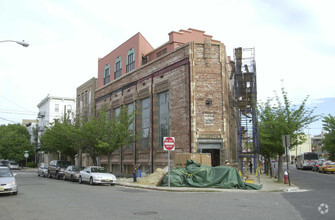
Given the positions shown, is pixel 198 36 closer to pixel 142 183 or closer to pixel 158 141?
pixel 158 141

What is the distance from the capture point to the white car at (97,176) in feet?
70.5

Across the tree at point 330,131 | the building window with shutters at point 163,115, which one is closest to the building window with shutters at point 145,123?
the building window with shutters at point 163,115

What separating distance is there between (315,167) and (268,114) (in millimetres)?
22704

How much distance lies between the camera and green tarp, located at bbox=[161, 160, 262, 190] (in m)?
18.0

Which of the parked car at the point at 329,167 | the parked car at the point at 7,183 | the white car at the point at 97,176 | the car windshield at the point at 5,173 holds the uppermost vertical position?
A: the car windshield at the point at 5,173

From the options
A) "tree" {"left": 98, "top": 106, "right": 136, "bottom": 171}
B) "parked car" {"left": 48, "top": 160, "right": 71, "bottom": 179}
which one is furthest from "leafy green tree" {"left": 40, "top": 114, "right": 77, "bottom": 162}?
"tree" {"left": 98, "top": 106, "right": 136, "bottom": 171}

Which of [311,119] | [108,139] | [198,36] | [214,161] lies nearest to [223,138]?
[214,161]

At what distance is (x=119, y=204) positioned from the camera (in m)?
11.3

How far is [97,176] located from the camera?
70.7ft

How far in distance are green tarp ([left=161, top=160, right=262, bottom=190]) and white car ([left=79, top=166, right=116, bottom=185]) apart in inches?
170

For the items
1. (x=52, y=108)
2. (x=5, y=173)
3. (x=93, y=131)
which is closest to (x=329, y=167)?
(x=93, y=131)

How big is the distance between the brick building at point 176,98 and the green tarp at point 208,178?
17.8ft

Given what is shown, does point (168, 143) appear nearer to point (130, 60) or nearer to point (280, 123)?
point (280, 123)

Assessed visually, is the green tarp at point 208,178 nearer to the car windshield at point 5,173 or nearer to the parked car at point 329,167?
the car windshield at point 5,173
